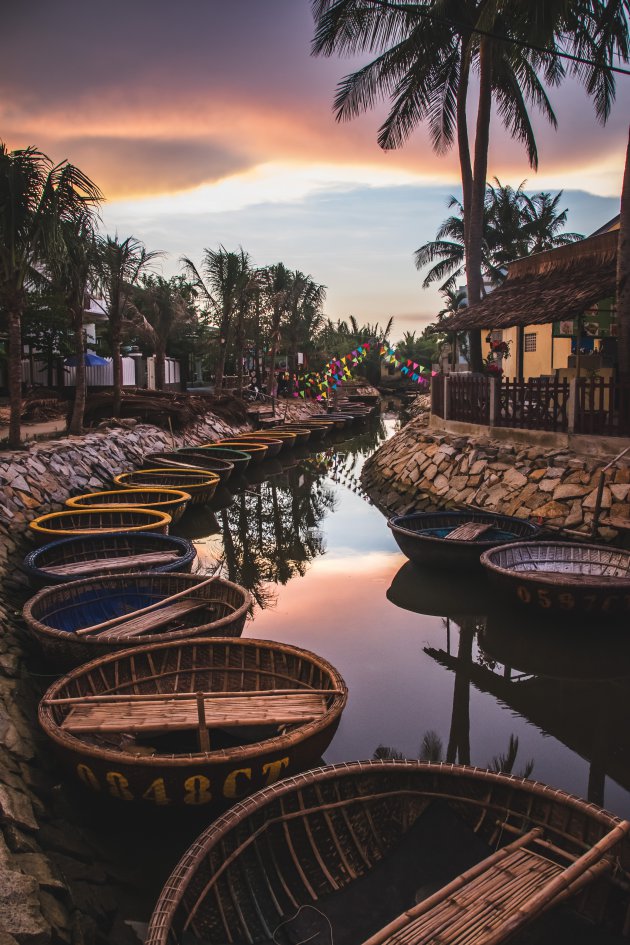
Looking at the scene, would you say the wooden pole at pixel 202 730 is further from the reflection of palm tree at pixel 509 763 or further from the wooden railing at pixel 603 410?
the wooden railing at pixel 603 410

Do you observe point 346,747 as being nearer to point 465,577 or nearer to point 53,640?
point 53,640

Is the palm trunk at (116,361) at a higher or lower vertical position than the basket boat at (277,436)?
higher

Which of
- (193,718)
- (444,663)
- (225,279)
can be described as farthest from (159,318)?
(193,718)

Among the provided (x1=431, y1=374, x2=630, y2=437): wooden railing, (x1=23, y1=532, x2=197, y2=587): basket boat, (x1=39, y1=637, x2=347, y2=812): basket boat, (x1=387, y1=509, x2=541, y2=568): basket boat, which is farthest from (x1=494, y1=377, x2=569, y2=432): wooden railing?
(x1=39, y1=637, x2=347, y2=812): basket boat

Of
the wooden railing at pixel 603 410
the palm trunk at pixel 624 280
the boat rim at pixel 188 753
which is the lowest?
the boat rim at pixel 188 753

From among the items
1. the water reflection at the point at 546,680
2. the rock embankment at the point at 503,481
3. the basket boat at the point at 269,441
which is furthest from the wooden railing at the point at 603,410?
the basket boat at the point at 269,441

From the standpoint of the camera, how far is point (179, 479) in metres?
15.4

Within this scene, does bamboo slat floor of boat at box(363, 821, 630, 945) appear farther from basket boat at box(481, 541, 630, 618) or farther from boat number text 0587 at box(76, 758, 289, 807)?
basket boat at box(481, 541, 630, 618)

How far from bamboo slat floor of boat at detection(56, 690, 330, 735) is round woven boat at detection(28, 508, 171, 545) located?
16.9ft

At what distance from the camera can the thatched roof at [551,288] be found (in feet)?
46.5

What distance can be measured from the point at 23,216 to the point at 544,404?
34.9 feet

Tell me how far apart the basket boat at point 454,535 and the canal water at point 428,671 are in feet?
1.49

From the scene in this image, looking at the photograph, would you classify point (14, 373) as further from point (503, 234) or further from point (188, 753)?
point (503, 234)

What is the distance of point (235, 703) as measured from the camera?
17.1ft
